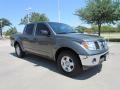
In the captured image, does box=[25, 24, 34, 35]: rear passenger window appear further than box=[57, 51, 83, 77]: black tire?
Yes

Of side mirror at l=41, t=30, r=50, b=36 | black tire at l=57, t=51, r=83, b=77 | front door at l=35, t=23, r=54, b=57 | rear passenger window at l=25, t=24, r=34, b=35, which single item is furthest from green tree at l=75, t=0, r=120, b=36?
black tire at l=57, t=51, r=83, b=77

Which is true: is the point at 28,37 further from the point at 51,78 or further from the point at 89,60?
the point at 89,60

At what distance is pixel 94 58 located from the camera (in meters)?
6.30

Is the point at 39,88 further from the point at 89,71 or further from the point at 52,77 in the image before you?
the point at 89,71

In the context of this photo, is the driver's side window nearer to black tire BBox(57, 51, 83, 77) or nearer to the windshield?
the windshield

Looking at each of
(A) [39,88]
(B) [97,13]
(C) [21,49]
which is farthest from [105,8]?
(A) [39,88]

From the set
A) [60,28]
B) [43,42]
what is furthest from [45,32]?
[60,28]

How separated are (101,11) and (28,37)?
64.8 ft

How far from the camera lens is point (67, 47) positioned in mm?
6648

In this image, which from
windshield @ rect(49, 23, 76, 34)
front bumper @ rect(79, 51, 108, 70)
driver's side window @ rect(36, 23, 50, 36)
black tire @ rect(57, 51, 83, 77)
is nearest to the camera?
front bumper @ rect(79, 51, 108, 70)

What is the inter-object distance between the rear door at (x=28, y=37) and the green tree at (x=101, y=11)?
19.2 meters

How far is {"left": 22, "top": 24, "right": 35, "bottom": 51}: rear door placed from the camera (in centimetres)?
863

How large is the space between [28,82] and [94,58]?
2153mm

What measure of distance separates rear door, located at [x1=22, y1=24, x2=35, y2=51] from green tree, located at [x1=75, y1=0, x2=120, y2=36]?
1920 centimetres
